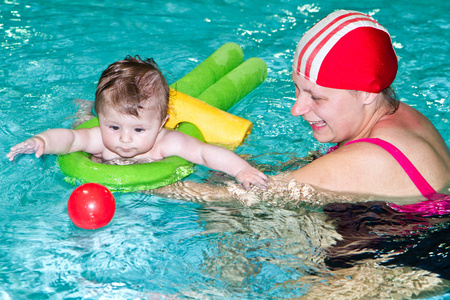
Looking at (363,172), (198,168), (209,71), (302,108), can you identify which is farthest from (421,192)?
(209,71)

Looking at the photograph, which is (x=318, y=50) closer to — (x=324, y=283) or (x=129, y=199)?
(x=324, y=283)

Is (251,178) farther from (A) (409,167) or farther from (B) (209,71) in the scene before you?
(B) (209,71)

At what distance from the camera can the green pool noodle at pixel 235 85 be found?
176 inches

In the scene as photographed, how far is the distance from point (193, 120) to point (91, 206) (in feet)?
4.43

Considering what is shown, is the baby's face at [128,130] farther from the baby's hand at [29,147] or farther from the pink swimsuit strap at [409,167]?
the pink swimsuit strap at [409,167]

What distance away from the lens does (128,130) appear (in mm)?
3564

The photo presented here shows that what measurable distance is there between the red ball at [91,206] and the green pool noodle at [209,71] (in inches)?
61.9

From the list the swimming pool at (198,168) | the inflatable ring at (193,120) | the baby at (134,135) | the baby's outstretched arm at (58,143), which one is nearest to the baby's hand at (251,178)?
the baby at (134,135)

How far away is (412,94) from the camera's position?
5.11m

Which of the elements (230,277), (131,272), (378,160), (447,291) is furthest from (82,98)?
(447,291)

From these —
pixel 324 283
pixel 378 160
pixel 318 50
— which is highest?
pixel 318 50

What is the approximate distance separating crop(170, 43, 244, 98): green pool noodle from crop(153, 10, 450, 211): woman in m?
1.58

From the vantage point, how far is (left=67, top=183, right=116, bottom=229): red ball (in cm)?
301

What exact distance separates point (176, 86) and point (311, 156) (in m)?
1.29
